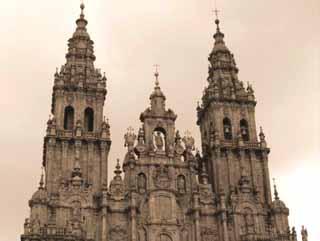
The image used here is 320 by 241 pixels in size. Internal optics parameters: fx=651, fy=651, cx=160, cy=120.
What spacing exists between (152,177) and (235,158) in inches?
296

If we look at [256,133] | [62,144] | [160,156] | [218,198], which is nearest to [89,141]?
[62,144]

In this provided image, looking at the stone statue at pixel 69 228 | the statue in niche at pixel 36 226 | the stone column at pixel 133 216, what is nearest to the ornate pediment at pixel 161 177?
the stone column at pixel 133 216

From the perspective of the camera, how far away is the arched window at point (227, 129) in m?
54.1

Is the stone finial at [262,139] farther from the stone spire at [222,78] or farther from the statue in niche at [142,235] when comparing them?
the statue in niche at [142,235]

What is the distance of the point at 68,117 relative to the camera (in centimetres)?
5200

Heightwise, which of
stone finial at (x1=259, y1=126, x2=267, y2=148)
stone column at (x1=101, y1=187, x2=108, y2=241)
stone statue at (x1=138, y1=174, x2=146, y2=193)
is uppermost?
stone finial at (x1=259, y1=126, x2=267, y2=148)

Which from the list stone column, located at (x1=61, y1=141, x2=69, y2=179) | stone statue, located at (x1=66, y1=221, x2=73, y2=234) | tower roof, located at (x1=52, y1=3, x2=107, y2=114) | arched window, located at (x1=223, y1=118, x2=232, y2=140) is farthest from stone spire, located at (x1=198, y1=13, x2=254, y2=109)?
stone statue, located at (x1=66, y1=221, x2=73, y2=234)

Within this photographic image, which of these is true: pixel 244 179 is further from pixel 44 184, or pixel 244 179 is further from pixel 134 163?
pixel 44 184

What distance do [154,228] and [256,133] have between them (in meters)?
12.8

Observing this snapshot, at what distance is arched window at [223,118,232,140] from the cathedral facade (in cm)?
10

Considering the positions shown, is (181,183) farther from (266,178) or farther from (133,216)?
(266,178)

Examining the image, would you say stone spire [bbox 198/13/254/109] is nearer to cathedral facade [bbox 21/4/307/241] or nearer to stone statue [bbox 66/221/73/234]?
cathedral facade [bbox 21/4/307/241]

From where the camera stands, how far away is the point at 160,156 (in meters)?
50.6

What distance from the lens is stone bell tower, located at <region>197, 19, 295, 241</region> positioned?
4891 centimetres
